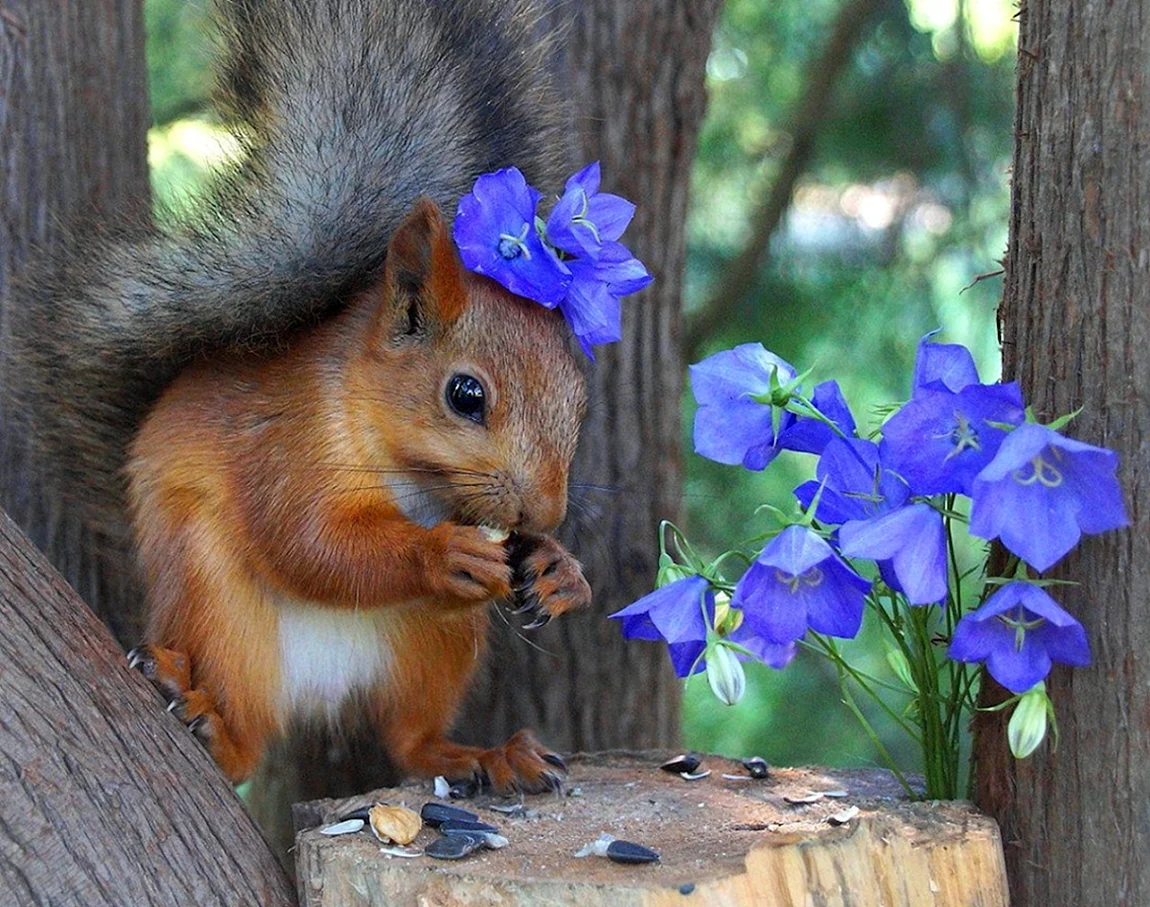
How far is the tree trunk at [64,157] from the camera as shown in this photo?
1.89 m

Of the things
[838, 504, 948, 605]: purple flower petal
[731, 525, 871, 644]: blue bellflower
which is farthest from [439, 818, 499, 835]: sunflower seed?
[838, 504, 948, 605]: purple flower petal

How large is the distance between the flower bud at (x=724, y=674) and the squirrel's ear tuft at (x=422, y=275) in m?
0.54

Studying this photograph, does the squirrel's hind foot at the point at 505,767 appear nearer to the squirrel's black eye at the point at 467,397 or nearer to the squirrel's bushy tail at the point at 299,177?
the squirrel's black eye at the point at 467,397

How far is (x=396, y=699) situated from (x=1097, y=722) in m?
0.88

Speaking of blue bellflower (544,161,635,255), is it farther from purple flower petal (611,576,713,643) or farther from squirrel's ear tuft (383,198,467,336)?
purple flower petal (611,576,713,643)

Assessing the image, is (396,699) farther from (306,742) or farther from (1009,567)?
(1009,567)

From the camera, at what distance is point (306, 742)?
208cm

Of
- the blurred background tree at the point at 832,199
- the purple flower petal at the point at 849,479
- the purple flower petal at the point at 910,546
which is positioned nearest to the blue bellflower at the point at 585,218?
the purple flower petal at the point at 849,479

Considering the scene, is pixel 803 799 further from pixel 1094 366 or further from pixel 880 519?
pixel 1094 366

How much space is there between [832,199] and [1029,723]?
231 cm

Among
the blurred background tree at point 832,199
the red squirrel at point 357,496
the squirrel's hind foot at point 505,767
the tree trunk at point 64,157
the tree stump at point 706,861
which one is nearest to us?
the tree stump at point 706,861

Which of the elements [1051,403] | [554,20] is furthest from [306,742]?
[1051,403]

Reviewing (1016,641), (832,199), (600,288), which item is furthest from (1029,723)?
(832,199)

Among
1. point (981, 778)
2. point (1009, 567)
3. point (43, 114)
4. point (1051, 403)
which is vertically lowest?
point (981, 778)
